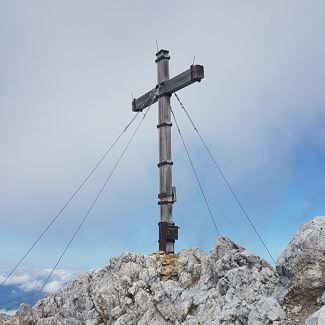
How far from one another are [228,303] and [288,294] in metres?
1.95

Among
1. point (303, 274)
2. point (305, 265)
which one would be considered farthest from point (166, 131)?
point (303, 274)

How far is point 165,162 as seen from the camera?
20734mm

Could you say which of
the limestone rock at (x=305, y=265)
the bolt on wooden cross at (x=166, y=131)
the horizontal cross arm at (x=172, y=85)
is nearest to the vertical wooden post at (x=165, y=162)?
the bolt on wooden cross at (x=166, y=131)

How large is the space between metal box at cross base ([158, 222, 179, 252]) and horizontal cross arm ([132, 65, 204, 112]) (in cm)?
629

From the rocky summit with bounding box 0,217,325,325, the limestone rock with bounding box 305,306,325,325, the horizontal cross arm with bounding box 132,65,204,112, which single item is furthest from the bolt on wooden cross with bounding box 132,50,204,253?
the limestone rock with bounding box 305,306,325,325

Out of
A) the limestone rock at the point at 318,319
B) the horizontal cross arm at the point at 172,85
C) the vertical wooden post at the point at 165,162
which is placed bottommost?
the limestone rock at the point at 318,319

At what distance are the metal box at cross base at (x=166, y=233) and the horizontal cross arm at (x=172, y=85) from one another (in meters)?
6.29

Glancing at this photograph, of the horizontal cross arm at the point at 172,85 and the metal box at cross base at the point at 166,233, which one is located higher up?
the horizontal cross arm at the point at 172,85

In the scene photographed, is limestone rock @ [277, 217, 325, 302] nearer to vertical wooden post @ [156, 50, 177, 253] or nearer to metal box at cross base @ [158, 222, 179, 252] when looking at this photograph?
metal box at cross base @ [158, 222, 179, 252]

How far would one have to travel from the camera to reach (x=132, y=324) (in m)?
16.6

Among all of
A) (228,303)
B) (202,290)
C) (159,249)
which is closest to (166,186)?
(159,249)

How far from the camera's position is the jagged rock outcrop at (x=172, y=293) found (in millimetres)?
14477

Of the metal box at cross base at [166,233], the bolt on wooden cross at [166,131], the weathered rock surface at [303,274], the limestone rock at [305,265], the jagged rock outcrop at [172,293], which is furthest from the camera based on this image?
the bolt on wooden cross at [166,131]

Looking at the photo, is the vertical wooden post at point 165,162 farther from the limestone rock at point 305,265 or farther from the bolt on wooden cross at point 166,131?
the limestone rock at point 305,265
